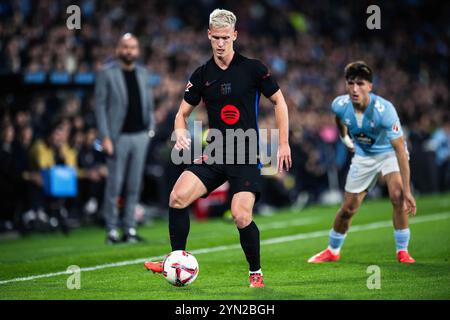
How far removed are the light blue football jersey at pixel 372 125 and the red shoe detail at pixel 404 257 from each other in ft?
3.82

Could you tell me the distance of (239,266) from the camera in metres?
9.59

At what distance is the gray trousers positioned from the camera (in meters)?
12.4

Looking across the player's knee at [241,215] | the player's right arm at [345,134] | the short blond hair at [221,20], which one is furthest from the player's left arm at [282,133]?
the player's right arm at [345,134]

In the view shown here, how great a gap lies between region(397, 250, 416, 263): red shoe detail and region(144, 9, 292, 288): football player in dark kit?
A: 2.53 metres

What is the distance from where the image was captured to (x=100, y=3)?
22.4 m

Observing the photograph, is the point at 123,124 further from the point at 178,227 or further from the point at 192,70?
the point at 192,70

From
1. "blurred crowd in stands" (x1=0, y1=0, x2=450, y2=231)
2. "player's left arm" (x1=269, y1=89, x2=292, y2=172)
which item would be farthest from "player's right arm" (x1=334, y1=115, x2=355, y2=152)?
"blurred crowd in stands" (x1=0, y1=0, x2=450, y2=231)

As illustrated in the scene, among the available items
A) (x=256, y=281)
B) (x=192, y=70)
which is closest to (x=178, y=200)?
(x=256, y=281)

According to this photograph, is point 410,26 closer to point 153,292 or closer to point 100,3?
point 100,3

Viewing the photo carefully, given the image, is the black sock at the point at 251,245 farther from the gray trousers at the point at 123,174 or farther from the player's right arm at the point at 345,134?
the gray trousers at the point at 123,174

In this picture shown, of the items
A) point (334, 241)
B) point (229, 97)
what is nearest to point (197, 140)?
point (334, 241)

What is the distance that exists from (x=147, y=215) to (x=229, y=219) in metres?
1.63

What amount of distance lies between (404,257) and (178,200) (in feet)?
10.4
